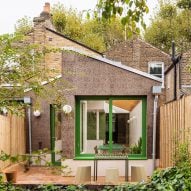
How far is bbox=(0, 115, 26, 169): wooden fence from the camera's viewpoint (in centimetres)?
1515

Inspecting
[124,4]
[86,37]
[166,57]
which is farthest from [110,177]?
[86,37]

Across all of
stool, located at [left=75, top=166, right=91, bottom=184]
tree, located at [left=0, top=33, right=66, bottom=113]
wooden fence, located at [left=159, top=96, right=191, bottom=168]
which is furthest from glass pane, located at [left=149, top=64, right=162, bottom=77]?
tree, located at [left=0, top=33, right=66, bottom=113]

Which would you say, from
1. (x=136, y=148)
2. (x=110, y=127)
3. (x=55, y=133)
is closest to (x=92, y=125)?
(x=110, y=127)

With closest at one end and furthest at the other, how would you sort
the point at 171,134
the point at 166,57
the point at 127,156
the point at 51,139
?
the point at 171,134, the point at 127,156, the point at 51,139, the point at 166,57

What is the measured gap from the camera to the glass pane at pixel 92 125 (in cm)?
1642

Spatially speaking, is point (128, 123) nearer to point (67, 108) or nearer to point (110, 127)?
point (110, 127)

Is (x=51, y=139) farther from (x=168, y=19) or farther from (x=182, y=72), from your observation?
(x=168, y=19)

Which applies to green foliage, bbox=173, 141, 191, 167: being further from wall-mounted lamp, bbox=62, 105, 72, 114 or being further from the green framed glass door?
the green framed glass door

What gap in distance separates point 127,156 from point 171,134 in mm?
1954

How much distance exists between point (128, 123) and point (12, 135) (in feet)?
13.3

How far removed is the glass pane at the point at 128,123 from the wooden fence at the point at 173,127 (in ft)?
2.72

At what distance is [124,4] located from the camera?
4625mm

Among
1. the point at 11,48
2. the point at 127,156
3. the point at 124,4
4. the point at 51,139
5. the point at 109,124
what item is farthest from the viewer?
the point at 51,139

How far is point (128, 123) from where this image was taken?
54.6 ft
